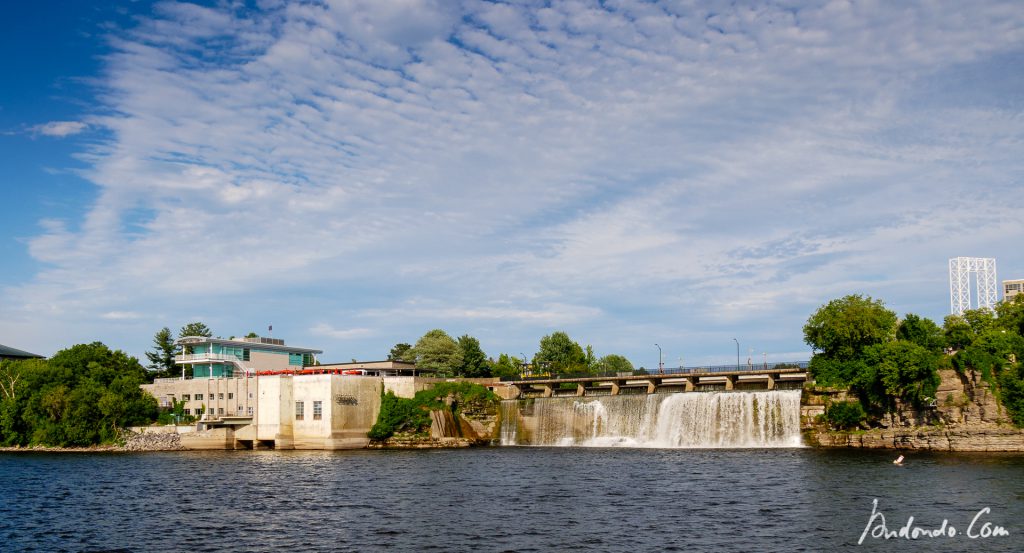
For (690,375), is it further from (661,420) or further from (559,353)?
(559,353)

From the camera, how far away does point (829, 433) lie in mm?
89875

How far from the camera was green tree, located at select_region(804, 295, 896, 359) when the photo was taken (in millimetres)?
94625

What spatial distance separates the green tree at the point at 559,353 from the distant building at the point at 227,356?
5324 cm

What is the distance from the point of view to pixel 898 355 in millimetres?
86812

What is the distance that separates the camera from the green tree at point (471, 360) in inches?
6284

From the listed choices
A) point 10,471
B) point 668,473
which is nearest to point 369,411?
point 10,471

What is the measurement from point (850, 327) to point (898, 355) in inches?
335

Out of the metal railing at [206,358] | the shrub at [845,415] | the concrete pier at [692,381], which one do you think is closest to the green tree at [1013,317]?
the shrub at [845,415]

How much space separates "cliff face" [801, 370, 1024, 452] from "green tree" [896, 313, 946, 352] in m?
6.65

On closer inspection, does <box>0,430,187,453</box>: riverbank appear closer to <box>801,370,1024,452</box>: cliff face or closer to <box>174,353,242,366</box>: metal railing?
<box>174,353,242,366</box>: metal railing

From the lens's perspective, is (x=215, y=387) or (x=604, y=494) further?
(x=215, y=387)

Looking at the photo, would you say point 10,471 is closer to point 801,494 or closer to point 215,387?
point 215,387

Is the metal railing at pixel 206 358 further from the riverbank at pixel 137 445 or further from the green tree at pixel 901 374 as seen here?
the green tree at pixel 901 374

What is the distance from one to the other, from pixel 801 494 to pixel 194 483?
45.2 metres
